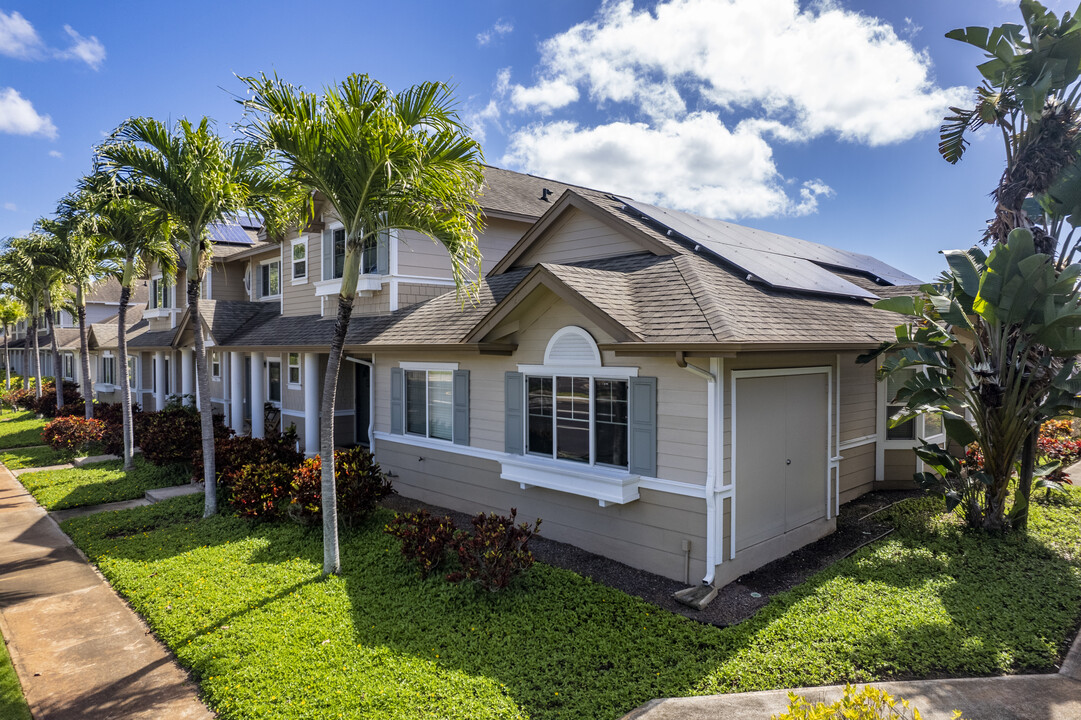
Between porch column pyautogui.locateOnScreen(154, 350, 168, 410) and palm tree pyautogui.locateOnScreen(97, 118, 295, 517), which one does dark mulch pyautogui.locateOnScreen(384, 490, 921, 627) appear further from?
porch column pyautogui.locateOnScreen(154, 350, 168, 410)

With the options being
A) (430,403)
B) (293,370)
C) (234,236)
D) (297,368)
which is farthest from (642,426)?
(234,236)

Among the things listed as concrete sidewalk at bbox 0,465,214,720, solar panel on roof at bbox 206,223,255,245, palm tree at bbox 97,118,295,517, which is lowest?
concrete sidewalk at bbox 0,465,214,720

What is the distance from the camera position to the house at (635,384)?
307 inches

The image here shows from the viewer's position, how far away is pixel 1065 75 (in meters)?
9.24

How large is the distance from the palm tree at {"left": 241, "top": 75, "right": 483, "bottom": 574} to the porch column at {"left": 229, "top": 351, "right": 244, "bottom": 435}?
1202 cm

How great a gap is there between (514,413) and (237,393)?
12.2 m

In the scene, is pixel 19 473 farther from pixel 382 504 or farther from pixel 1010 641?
pixel 1010 641

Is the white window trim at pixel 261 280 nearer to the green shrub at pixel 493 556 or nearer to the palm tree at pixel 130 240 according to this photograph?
the palm tree at pixel 130 240

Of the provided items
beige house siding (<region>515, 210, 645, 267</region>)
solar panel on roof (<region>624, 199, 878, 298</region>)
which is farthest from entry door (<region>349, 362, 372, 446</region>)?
solar panel on roof (<region>624, 199, 878, 298</region>)

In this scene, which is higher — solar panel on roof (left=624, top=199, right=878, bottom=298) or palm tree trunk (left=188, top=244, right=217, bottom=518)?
solar panel on roof (left=624, top=199, right=878, bottom=298)

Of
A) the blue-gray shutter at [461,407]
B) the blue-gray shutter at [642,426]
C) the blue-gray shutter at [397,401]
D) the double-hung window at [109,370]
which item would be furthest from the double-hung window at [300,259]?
the double-hung window at [109,370]

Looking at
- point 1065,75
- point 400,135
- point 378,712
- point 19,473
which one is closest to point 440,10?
point 400,135

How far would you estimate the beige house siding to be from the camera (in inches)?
432

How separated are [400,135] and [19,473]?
16059 mm
